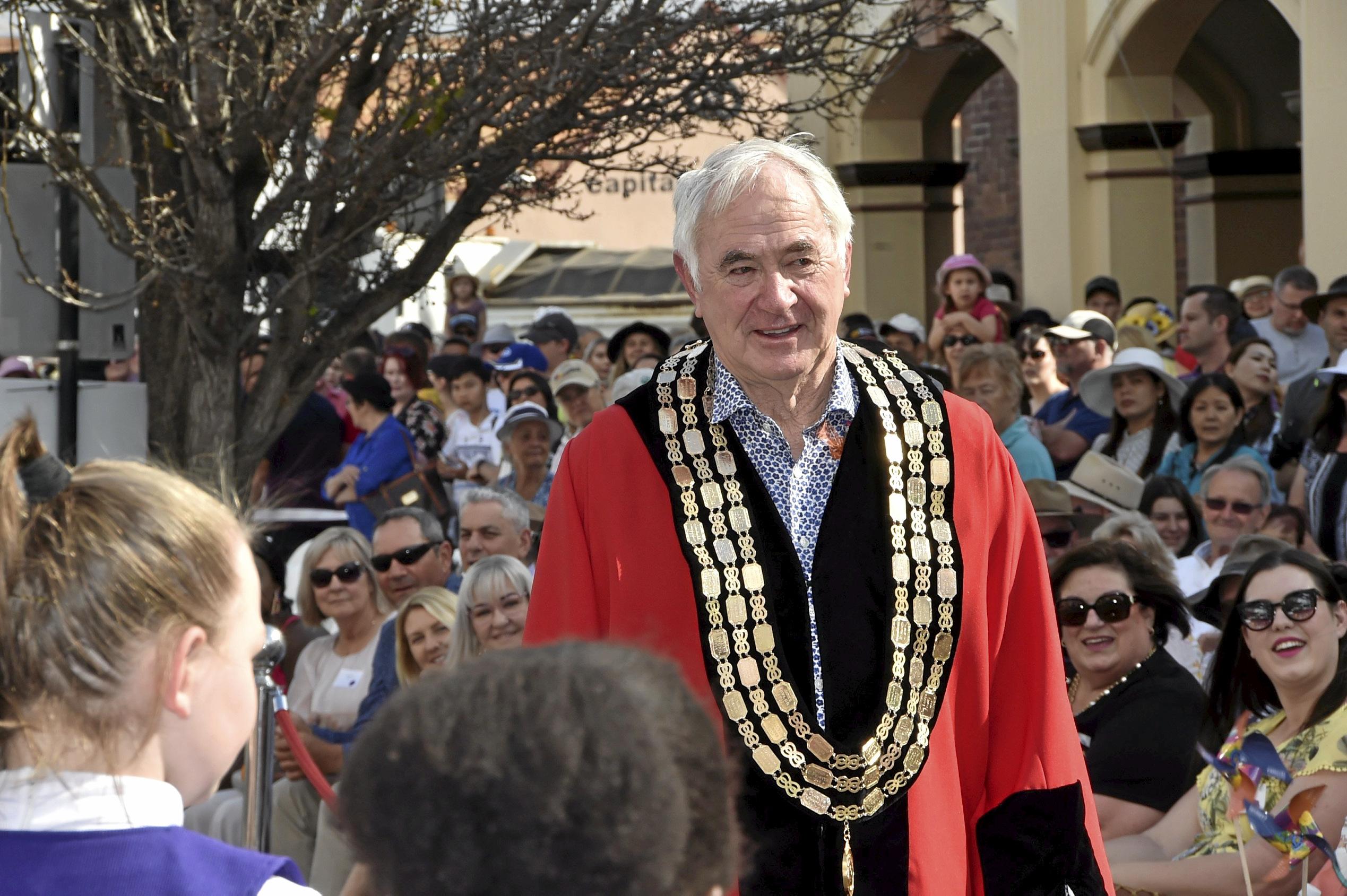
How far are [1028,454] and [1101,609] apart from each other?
6.88 ft

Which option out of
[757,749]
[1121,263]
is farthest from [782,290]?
[1121,263]

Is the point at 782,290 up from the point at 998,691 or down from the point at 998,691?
up

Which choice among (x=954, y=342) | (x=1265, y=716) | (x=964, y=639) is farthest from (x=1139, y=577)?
(x=954, y=342)

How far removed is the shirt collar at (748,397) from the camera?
3.18m

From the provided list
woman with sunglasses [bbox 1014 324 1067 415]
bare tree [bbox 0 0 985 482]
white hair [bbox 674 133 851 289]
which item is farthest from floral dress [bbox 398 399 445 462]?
white hair [bbox 674 133 851 289]

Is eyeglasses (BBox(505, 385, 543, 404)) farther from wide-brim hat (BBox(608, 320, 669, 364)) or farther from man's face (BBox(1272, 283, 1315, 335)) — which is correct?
man's face (BBox(1272, 283, 1315, 335))

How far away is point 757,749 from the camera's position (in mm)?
2908

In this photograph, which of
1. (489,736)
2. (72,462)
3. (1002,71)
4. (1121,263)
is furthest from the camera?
(1002,71)

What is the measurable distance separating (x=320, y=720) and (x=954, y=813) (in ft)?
12.8

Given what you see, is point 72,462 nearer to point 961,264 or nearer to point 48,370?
point 961,264

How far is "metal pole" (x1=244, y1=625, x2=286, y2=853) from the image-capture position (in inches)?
181

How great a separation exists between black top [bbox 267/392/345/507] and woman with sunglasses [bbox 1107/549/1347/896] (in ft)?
19.0

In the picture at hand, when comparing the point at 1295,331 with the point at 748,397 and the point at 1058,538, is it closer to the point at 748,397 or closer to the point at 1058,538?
the point at 1058,538

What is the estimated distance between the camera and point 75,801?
6.36 ft
